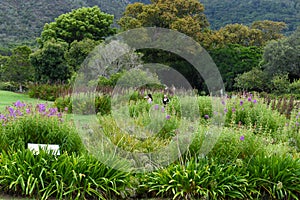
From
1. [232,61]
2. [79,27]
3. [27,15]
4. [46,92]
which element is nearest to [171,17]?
[232,61]

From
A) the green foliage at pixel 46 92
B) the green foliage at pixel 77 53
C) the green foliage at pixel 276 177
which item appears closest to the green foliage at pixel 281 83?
the green foliage at pixel 77 53

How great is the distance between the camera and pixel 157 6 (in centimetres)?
2817

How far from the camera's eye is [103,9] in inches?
1881

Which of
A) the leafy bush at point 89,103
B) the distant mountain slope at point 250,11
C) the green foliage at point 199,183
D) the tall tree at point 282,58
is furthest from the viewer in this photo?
the distant mountain slope at point 250,11

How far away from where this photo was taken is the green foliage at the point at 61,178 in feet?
12.5

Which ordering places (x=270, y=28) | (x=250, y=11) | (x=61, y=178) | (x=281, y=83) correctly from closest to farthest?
(x=61, y=178), (x=281, y=83), (x=270, y=28), (x=250, y=11)

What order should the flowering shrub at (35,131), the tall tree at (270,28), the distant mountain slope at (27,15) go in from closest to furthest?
the flowering shrub at (35,131), the distant mountain slope at (27,15), the tall tree at (270,28)

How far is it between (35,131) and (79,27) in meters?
23.7

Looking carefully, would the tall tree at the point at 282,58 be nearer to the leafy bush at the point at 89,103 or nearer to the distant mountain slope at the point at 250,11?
the leafy bush at the point at 89,103

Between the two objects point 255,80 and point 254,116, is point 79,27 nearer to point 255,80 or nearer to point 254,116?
point 255,80

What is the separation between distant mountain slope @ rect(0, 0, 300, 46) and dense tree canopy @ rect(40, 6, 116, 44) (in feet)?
25.0

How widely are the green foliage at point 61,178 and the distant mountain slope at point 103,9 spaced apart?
3200cm

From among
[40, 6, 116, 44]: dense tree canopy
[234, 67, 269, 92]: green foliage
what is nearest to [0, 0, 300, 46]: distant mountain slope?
[40, 6, 116, 44]: dense tree canopy

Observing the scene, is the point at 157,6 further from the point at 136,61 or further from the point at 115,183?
the point at 115,183
